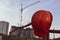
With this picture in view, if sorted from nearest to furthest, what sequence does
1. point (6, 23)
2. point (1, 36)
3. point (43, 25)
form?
point (43, 25)
point (6, 23)
point (1, 36)

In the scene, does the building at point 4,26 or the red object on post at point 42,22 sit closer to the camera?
the red object on post at point 42,22

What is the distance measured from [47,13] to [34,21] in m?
0.17

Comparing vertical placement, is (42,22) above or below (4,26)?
above

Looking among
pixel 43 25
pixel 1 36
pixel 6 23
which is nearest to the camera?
pixel 43 25

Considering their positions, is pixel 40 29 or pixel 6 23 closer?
pixel 40 29

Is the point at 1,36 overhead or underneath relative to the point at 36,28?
underneath

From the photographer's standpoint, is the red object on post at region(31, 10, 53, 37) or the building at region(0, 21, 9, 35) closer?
the red object on post at region(31, 10, 53, 37)

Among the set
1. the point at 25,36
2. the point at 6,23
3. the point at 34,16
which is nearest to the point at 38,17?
the point at 34,16

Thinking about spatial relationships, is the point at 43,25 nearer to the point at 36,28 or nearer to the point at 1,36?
the point at 36,28

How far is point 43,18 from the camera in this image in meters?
Answer: 1.54

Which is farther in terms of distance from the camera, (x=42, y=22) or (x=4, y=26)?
(x=4, y=26)

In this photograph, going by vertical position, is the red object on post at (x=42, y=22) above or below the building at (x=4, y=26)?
above

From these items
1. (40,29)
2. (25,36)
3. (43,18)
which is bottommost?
(25,36)

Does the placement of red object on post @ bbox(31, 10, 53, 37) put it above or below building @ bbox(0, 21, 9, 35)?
Answer: above
